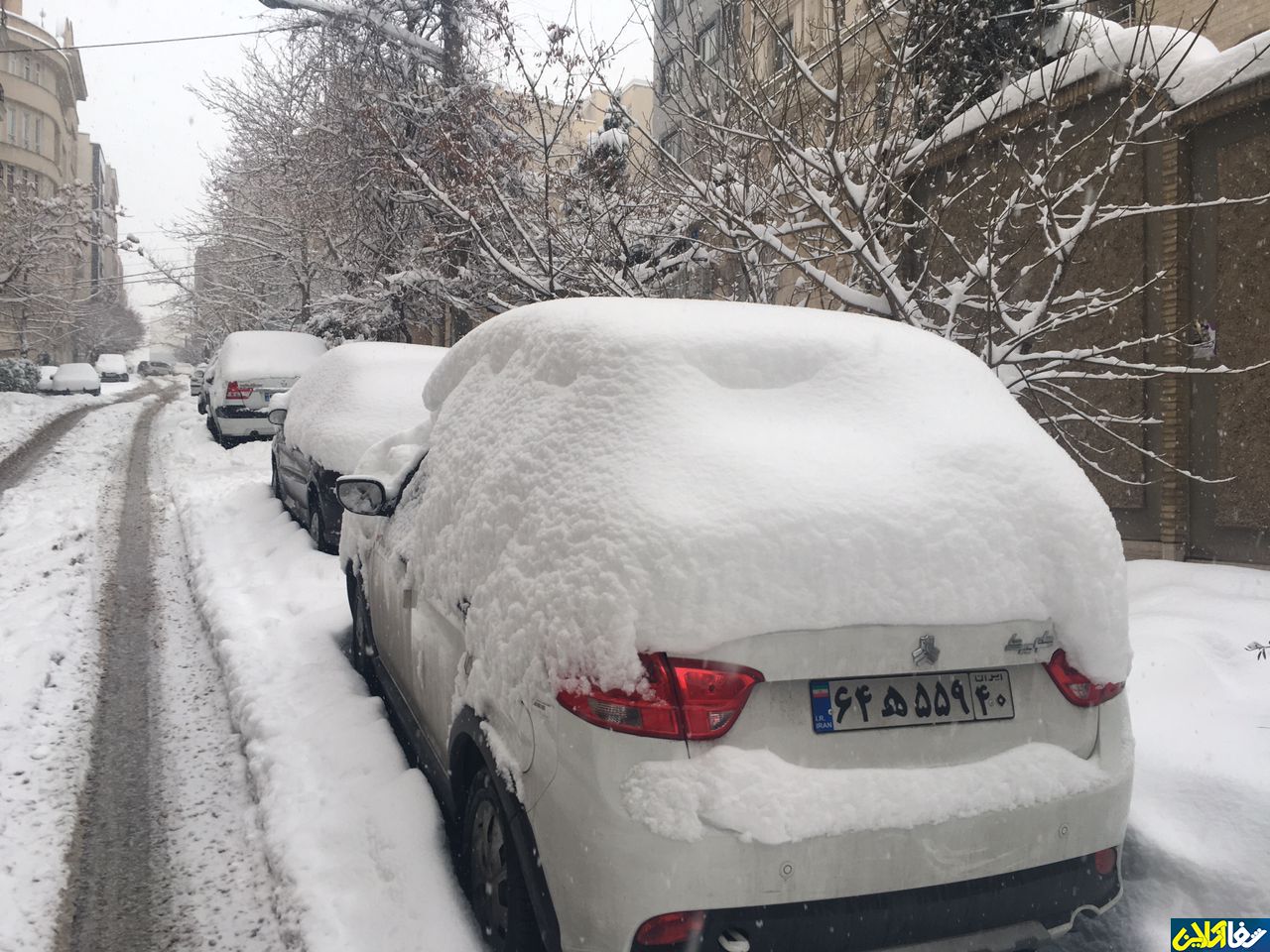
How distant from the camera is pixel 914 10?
18.1 ft

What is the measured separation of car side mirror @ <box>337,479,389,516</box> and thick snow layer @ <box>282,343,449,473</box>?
3157 millimetres

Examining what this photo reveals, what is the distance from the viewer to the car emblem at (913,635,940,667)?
215cm

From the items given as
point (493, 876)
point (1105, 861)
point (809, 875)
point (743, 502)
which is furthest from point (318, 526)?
point (1105, 861)

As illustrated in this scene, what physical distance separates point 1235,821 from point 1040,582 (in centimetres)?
140

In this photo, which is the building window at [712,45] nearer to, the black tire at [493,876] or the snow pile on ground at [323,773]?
the snow pile on ground at [323,773]

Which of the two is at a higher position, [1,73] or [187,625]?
[1,73]

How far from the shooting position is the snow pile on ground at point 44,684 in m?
3.05

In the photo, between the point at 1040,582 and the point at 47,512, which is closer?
the point at 1040,582

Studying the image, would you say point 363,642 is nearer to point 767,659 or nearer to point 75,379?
point 767,659

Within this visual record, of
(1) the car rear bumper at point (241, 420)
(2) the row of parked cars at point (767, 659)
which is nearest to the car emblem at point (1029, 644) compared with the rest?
(2) the row of parked cars at point (767, 659)

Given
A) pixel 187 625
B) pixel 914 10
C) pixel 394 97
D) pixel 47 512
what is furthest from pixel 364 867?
pixel 394 97

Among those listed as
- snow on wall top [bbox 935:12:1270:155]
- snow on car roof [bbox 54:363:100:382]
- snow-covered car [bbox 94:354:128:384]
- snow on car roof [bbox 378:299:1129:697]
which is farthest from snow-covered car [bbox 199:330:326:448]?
snow-covered car [bbox 94:354:128:384]

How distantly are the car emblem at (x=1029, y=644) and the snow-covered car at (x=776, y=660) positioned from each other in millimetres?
15

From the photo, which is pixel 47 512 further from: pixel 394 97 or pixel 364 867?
pixel 394 97
